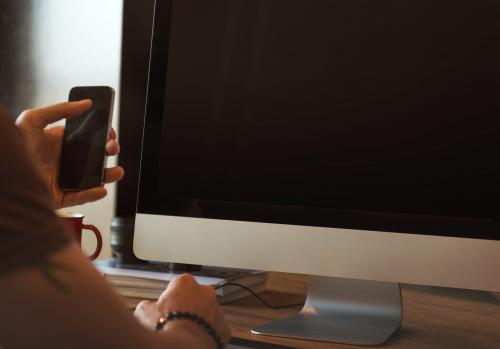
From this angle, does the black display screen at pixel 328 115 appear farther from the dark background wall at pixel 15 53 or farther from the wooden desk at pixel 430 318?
the dark background wall at pixel 15 53

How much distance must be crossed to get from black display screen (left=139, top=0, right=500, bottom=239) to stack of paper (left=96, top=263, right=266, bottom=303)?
0.52 ft

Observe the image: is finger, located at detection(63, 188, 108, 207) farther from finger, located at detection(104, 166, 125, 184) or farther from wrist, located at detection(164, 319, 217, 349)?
wrist, located at detection(164, 319, 217, 349)

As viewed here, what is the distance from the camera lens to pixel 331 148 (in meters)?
1.05

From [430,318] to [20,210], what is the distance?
2.82 ft

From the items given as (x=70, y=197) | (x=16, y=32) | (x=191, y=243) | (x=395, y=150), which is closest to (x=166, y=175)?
(x=191, y=243)

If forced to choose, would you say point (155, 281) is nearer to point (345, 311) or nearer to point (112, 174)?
point (112, 174)

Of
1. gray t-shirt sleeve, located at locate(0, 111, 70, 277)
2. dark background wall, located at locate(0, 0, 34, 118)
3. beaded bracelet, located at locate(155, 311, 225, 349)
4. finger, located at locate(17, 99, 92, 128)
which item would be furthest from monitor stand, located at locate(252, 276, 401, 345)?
dark background wall, located at locate(0, 0, 34, 118)

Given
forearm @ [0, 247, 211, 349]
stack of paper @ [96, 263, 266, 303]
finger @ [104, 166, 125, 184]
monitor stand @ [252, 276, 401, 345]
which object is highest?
forearm @ [0, 247, 211, 349]

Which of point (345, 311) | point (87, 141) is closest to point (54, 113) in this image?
point (87, 141)

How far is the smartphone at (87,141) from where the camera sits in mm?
1191

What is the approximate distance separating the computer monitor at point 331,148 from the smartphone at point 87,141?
0.08 metres

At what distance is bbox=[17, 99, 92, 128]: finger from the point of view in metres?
1.18

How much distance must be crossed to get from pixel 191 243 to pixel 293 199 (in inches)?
6.9

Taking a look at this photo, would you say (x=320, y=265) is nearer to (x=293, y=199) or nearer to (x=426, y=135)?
(x=293, y=199)
